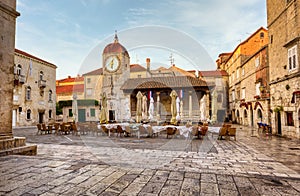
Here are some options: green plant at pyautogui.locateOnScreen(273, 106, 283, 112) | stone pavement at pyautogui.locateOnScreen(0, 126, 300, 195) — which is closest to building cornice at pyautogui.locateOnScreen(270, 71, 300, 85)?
green plant at pyautogui.locateOnScreen(273, 106, 283, 112)

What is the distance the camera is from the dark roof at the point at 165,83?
75.2 ft

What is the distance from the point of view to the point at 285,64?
1137cm

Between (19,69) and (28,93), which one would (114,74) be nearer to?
(28,93)

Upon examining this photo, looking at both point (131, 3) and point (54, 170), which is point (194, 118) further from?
point (54, 170)

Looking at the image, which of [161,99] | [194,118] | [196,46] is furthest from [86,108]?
[196,46]

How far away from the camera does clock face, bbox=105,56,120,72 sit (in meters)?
30.6

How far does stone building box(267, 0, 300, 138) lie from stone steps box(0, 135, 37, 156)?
12.1 metres

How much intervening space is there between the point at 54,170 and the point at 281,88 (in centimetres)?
1286

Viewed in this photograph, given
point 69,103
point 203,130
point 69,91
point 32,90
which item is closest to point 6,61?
point 203,130

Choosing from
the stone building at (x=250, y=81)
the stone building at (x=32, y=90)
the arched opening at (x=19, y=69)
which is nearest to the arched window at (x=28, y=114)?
the stone building at (x=32, y=90)

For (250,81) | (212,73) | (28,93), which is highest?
(212,73)

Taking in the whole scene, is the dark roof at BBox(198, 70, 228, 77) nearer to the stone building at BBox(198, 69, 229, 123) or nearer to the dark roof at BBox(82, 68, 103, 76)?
the stone building at BBox(198, 69, 229, 123)

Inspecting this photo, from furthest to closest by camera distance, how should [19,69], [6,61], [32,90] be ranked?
[32,90], [19,69], [6,61]

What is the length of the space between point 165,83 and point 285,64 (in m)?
14.0
